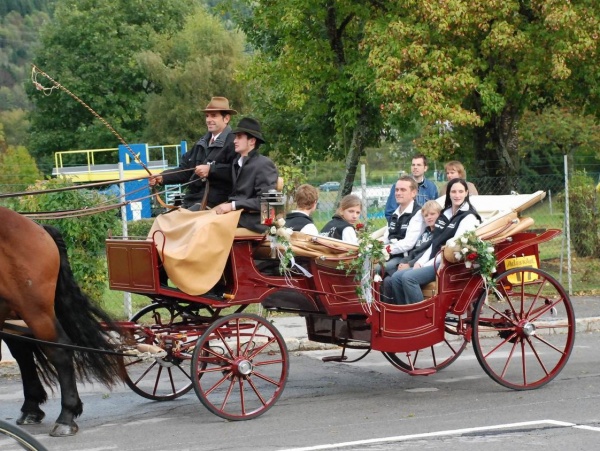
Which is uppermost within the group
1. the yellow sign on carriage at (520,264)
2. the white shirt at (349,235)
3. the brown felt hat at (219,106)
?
the brown felt hat at (219,106)

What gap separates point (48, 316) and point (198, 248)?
3.83 ft

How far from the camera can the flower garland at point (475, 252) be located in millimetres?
7984

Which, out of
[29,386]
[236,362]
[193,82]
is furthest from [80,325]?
[193,82]

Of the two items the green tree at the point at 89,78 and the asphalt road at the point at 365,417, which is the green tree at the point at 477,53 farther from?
the green tree at the point at 89,78

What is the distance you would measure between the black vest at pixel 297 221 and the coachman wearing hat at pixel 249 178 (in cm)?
55

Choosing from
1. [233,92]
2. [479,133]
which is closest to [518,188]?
[479,133]

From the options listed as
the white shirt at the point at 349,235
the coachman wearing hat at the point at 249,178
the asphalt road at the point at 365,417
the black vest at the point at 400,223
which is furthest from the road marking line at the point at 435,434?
the black vest at the point at 400,223

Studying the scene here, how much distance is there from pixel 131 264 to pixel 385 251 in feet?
6.45

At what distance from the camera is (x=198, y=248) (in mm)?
7258

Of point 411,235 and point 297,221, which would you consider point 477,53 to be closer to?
point 411,235

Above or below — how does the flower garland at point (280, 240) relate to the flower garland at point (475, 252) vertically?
above

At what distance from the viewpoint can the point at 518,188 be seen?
Answer: 611 inches

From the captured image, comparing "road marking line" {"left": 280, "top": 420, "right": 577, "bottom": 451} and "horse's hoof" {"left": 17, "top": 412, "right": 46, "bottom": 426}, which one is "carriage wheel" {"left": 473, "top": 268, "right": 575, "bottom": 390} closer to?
"road marking line" {"left": 280, "top": 420, "right": 577, "bottom": 451}

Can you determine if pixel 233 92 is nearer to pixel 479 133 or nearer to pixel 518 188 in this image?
pixel 479 133
